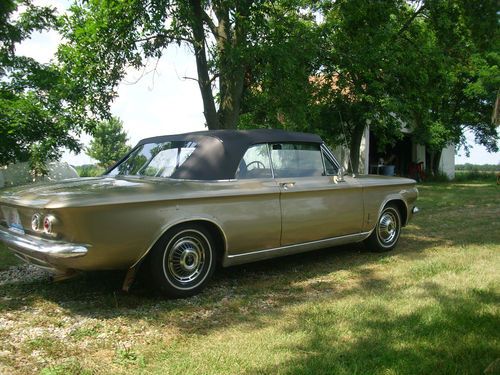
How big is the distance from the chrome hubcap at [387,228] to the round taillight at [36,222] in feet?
13.8

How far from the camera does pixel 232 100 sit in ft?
33.7

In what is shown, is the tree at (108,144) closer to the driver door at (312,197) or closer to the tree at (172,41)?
the tree at (172,41)

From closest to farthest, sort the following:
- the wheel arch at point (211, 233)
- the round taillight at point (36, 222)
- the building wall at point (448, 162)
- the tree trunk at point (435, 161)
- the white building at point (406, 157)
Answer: the round taillight at point (36, 222) < the wheel arch at point (211, 233) < the white building at point (406, 157) < the tree trunk at point (435, 161) < the building wall at point (448, 162)

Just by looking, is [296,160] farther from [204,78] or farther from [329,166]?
[204,78]

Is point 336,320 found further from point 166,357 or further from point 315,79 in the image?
point 315,79

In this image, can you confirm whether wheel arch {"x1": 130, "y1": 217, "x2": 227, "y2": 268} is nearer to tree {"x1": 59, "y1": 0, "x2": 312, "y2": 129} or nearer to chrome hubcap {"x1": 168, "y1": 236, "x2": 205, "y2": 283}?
chrome hubcap {"x1": 168, "y1": 236, "x2": 205, "y2": 283}

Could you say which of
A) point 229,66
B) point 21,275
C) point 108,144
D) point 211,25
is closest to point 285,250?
point 21,275

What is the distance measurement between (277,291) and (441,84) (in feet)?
54.7

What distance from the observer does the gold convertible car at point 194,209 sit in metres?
3.78

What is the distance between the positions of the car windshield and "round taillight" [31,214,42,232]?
1306mm

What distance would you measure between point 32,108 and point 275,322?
34.2ft

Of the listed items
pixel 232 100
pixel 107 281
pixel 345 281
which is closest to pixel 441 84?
pixel 232 100

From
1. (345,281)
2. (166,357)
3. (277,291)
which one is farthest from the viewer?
(345,281)

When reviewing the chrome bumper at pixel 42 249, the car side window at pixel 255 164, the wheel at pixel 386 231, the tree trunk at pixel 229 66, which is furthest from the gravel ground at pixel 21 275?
the tree trunk at pixel 229 66
